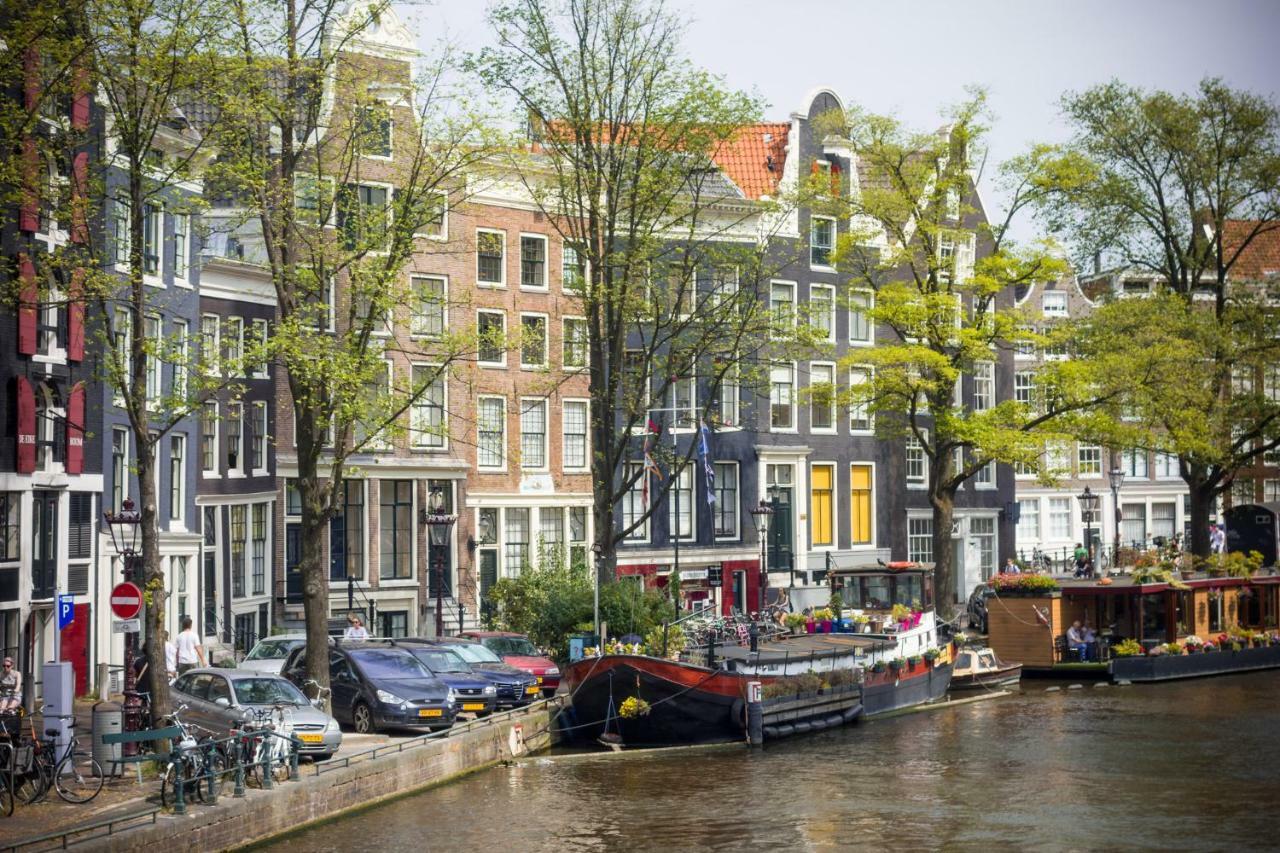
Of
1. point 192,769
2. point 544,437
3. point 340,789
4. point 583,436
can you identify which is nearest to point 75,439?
point 340,789

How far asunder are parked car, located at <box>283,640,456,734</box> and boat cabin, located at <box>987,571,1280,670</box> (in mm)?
21494

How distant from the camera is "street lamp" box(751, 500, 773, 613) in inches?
2146

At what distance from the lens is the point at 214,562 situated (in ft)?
152

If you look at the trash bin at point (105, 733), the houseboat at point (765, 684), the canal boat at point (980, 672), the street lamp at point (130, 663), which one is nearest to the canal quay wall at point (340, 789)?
the houseboat at point (765, 684)

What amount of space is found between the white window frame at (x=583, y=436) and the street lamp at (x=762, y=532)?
5461 millimetres

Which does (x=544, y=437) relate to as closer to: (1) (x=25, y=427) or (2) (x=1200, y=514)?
(1) (x=25, y=427)

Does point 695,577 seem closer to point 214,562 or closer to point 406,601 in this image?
point 406,601

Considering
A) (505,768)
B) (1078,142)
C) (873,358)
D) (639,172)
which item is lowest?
(505,768)

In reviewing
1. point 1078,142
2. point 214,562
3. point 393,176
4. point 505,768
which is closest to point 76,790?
point 505,768

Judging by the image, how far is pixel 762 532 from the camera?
56.9 metres

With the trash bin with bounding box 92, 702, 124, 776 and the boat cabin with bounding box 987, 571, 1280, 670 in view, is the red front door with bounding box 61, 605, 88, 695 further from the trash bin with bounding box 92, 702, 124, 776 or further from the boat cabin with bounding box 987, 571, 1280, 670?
the boat cabin with bounding box 987, 571, 1280, 670

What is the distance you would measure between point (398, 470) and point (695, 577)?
1144 cm

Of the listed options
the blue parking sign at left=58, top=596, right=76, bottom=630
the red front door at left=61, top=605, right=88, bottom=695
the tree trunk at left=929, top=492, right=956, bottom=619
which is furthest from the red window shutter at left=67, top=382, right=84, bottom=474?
the tree trunk at left=929, top=492, right=956, bottom=619

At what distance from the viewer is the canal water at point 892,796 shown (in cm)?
2581
